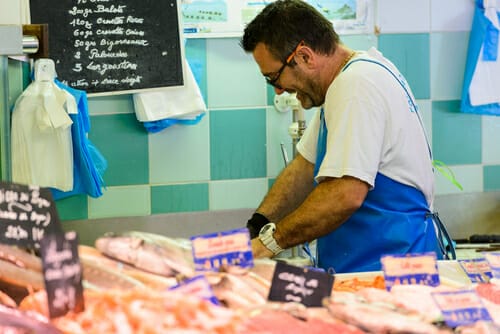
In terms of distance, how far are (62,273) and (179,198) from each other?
2.51 meters

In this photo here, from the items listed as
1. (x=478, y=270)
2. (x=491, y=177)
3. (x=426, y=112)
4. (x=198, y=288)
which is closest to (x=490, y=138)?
(x=491, y=177)

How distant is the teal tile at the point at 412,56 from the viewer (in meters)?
3.96

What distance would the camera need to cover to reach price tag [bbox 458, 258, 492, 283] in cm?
196

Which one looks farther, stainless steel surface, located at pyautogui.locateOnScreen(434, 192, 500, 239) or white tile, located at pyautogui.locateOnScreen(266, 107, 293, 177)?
stainless steel surface, located at pyautogui.locateOnScreen(434, 192, 500, 239)

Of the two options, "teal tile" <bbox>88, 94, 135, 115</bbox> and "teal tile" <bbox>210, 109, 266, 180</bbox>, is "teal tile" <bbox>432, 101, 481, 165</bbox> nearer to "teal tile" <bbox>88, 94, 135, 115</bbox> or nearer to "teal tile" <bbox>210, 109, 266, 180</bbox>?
"teal tile" <bbox>210, 109, 266, 180</bbox>

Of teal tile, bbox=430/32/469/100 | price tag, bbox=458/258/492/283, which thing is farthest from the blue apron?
teal tile, bbox=430/32/469/100

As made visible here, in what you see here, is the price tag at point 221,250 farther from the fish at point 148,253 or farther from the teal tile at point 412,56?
the teal tile at point 412,56

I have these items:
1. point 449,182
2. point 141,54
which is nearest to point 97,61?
point 141,54

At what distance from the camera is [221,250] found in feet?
5.05

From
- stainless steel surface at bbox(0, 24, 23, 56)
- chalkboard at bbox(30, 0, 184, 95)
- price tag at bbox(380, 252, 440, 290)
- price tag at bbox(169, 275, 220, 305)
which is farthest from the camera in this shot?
chalkboard at bbox(30, 0, 184, 95)

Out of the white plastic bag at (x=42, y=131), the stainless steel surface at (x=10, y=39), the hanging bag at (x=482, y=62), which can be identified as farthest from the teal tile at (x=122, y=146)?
the hanging bag at (x=482, y=62)

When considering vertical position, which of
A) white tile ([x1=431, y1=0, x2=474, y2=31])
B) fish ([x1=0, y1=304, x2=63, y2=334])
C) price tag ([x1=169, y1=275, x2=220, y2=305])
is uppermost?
white tile ([x1=431, y1=0, x2=474, y2=31])

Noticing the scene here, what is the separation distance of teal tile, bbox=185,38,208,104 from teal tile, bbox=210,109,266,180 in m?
0.20

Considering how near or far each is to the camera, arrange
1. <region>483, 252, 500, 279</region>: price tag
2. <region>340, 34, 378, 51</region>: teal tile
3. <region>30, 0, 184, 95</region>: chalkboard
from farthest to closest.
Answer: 1. <region>340, 34, 378, 51</region>: teal tile
2. <region>30, 0, 184, 95</region>: chalkboard
3. <region>483, 252, 500, 279</region>: price tag
